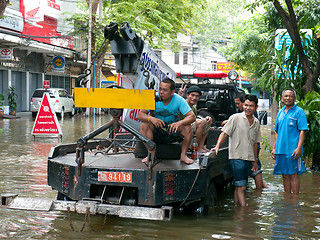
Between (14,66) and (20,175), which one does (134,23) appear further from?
(20,175)

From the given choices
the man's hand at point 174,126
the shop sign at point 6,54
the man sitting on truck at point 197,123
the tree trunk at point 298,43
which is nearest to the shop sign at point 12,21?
the shop sign at point 6,54

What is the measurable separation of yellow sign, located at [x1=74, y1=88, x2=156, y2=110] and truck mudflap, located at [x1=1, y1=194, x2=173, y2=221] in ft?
3.92

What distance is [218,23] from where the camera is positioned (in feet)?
193

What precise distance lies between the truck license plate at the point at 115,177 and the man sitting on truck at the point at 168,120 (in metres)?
0.58

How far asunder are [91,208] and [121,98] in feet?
4.48

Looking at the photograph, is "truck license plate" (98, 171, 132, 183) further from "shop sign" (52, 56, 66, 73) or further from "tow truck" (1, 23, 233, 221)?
"shop sign" (52, 56, 66, 73)

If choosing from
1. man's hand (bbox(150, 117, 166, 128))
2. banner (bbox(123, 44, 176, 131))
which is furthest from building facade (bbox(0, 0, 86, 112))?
man's hand (bbox(150, 117, 166, 128))

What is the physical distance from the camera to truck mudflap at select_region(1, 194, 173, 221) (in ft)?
18.1

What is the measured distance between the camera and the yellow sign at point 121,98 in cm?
614

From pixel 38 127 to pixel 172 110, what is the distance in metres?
10.3

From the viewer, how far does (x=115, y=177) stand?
617cm

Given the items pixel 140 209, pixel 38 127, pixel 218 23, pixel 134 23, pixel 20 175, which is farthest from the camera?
pixel 218 23

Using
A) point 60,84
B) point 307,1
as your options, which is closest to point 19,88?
point 60,84

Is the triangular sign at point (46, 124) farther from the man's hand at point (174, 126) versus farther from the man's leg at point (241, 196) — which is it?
the man's hand at point (174, 126)
